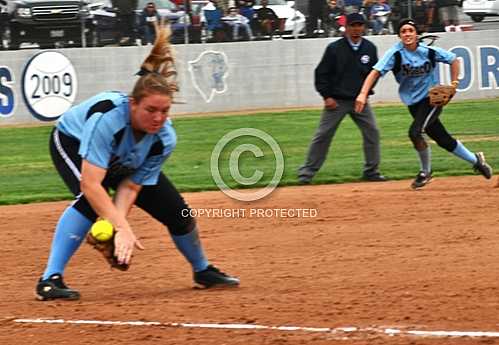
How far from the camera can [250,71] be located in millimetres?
25484

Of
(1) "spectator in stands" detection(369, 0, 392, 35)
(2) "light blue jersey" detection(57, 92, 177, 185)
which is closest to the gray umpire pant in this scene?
(2) "light blue jersey" detection(57, 92, 177, 185)

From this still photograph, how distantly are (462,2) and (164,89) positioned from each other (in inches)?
903

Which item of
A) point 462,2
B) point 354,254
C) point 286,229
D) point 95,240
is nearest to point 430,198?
point 286,229

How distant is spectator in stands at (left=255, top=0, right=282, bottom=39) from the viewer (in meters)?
25.8

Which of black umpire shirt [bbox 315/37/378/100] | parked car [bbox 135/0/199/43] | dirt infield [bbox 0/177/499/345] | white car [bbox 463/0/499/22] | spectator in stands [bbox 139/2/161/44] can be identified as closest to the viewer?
dirt infield [bbox 0/177/499/345]

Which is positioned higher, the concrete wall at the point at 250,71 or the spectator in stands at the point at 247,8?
the spectator in stands at the point at 247,8

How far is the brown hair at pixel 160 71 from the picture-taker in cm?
627

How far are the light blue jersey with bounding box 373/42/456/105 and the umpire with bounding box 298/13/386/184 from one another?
4.46 feet

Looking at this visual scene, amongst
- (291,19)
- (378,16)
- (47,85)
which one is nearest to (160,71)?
(47,85)

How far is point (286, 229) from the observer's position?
398 inches

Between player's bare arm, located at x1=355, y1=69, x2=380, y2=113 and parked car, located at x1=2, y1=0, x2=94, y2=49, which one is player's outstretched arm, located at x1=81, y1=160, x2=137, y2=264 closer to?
player's bare arm, located at x1=355, y1=69, x2=380, y2=113

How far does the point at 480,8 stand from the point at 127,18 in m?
9.66

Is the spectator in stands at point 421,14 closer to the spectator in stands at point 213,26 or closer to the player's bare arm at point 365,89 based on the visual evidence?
the spectator in stands at point 213,26

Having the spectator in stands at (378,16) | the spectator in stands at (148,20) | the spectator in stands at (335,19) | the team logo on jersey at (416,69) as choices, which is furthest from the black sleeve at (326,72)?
the spectator in stands at (378,16)
